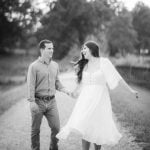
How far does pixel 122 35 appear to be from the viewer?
2363 inches

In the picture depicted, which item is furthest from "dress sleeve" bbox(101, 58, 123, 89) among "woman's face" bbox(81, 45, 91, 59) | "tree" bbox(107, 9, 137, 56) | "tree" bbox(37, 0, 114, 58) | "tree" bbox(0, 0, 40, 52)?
"tree" bbox(107, 9, 137, 56)

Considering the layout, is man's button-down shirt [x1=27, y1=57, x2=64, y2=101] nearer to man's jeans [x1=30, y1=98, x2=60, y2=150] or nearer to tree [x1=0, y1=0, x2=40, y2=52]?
man's jeans [x1=30, y1=98, x2=60, y2=150]

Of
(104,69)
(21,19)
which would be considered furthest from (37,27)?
(104,69)

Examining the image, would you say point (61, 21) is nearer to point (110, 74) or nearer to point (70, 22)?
point (70, 22)

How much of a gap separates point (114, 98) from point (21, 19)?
34.0m

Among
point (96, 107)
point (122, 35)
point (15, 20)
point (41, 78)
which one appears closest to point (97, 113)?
point (96, 107)

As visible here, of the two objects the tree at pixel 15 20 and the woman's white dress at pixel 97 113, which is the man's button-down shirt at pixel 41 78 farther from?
the tree at pixel 15 20

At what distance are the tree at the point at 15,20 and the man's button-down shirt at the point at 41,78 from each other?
120ft

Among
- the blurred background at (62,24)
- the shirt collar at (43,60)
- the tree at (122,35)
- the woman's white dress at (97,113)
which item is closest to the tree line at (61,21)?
the blurred background at (62,24)

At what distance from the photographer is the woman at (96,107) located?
5.01 meters

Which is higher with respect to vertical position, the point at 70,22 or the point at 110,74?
the point at 70,22

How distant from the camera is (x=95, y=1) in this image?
111 ft

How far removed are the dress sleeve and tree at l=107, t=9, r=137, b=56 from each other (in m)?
50.9

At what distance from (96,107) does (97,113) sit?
108 millimetres
